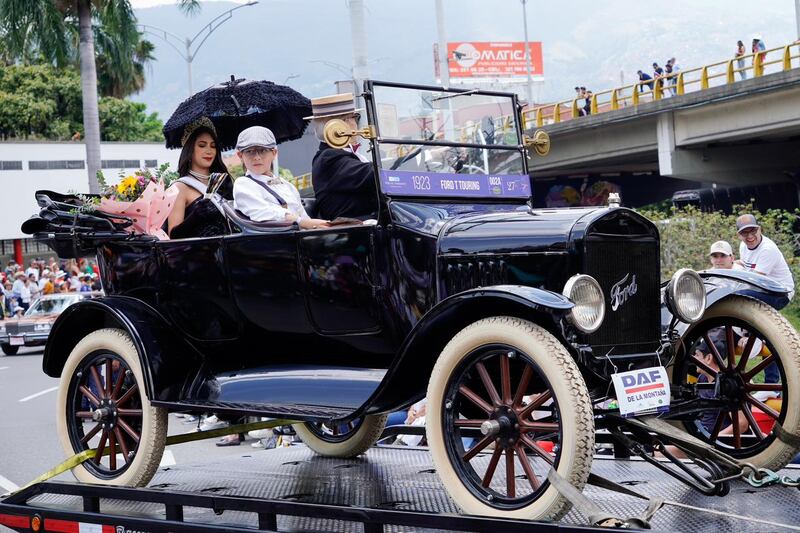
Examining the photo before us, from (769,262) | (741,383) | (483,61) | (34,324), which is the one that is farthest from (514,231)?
(483,61)

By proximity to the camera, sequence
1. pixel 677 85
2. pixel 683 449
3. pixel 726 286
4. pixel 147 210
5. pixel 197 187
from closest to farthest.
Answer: pixel 683 449 → pixel 726 286 → pixel 147 210 → pixel 197 187 → pixel 677 85

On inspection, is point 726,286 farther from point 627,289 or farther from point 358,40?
point 358,40

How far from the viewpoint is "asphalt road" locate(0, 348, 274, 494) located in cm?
846

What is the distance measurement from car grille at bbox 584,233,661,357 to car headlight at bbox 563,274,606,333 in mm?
155

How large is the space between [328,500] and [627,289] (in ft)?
4.99

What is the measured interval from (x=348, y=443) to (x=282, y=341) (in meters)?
0.93

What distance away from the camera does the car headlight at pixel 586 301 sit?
383 cm

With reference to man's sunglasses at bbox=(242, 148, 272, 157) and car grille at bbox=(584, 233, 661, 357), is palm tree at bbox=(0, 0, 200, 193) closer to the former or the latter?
man's sunglasses at bbox=(242, 148, 272, 157)

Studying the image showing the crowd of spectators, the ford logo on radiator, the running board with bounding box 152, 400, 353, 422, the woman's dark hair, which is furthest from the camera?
the crowd of spectators

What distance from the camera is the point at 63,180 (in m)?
46.3

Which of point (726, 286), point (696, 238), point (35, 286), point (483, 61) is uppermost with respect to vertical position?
point (483, 61)

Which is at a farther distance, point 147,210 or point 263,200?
point 147,210

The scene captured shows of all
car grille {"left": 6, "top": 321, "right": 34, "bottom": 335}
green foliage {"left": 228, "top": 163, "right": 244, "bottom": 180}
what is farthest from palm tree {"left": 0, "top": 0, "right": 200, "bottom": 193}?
green foliage {"left": 228, "top": 163, "right": 244, "bottom": 180}

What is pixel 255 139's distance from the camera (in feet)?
17.8
